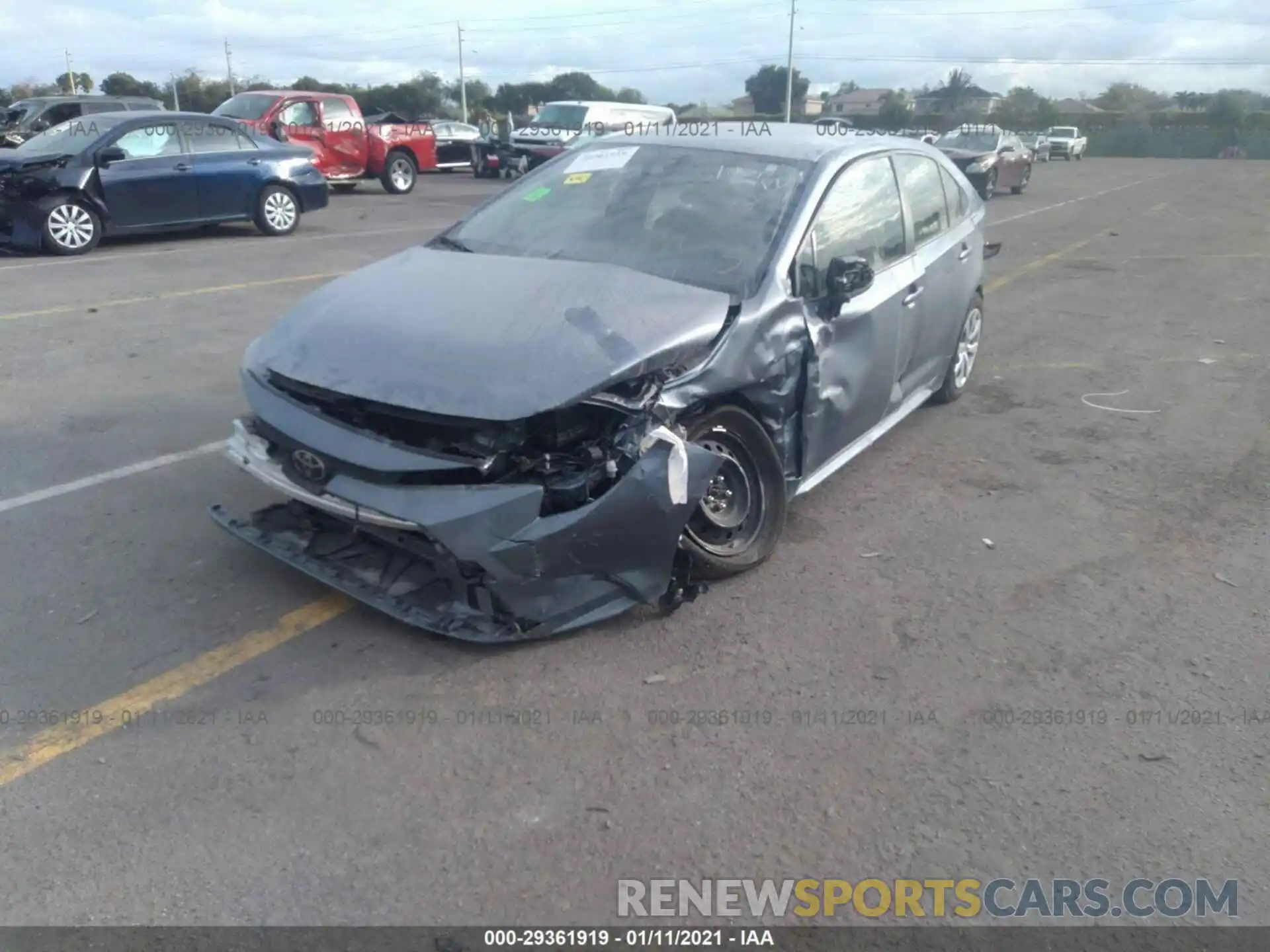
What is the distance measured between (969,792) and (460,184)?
2394 cm

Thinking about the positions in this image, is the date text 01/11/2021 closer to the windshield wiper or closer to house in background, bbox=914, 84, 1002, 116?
the windshield wiper

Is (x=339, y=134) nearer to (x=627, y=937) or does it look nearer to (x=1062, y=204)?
(x=1062, y=204)

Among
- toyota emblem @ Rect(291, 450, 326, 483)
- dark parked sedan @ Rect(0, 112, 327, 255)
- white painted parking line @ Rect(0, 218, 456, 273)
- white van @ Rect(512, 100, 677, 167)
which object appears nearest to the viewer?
toyota emblem @ Rect(291, 450, 326, 483)

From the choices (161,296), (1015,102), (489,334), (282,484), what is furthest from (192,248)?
(1015,102)

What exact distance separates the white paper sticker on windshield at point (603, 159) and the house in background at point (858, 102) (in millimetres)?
43058

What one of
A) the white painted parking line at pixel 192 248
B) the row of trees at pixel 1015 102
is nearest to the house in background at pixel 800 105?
the row of trees at pixel 1015 102

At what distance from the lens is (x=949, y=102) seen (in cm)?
5191

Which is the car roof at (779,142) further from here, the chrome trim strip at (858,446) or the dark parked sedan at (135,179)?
the dark parked sedan at (135,179)

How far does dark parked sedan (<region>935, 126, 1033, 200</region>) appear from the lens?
22969 millimetres

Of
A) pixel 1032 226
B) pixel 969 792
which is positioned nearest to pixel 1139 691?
pixel 969 792

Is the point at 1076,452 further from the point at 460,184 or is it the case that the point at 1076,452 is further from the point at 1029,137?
the point at 1029,137

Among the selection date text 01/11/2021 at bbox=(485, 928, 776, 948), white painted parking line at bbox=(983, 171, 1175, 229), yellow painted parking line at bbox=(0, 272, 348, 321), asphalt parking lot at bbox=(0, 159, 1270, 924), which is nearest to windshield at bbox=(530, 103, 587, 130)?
white painted parking line at bbox=(983, 171, 1175, 229)

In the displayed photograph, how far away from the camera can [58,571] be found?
4188 mm

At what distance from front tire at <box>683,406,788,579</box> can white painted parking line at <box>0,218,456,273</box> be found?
31.8ft
